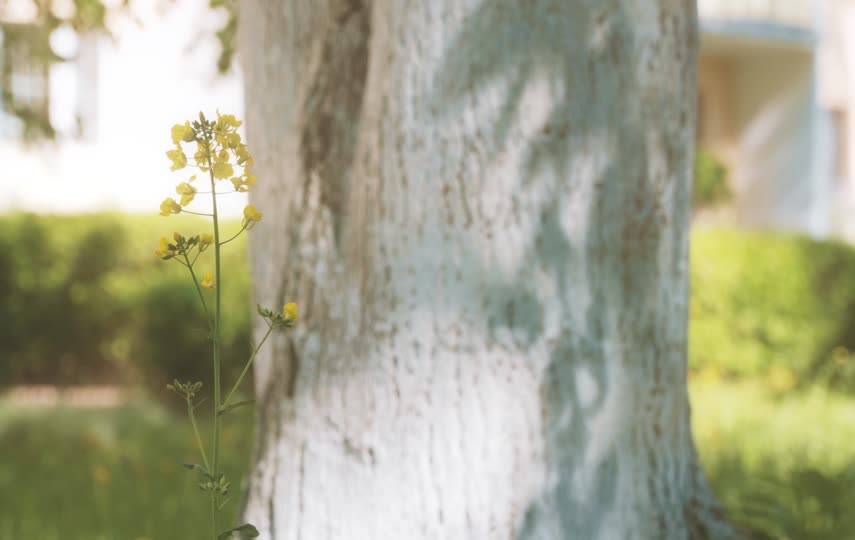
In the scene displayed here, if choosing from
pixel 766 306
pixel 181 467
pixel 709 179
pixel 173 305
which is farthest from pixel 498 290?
pixel 709 179

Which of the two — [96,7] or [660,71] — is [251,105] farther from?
[96,7]

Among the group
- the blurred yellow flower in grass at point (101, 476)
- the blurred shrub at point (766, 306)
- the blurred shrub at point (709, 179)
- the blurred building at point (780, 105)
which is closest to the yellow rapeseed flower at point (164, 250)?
the blurred yellow flower in grass at point (101, 476)

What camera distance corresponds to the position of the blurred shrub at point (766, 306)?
7957 mm

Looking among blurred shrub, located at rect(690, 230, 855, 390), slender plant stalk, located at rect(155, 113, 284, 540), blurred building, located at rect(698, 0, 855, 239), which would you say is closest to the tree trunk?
slender plant stalk, located at rect(155, 113, 284, 540)

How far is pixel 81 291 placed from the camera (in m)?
7.59

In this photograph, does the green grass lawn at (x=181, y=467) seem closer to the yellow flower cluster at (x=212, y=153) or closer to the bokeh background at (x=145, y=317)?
the bokeh background at (x=145, y=317)

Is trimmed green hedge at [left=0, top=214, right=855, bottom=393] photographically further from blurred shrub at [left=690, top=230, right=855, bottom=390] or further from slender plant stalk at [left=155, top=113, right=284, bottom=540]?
slender plant stalk at [left=155, top=113, right=284, bottom=540]

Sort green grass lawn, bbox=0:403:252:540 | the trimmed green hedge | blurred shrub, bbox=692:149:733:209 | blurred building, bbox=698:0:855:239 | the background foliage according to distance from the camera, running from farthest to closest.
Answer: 1. blurred building, bbox=698:0:855:239
2. blurred shrub, bbox=692:149:733:209
3. the trimmed green hedge
4. the background foliage
5. green grass lawn, bbox=0:403:252:540

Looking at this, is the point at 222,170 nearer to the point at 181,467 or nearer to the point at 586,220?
the point at 586,220

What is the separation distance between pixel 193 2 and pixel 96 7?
16.7 ft

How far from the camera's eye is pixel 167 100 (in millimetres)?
9234

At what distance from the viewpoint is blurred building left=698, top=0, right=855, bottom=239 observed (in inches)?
504

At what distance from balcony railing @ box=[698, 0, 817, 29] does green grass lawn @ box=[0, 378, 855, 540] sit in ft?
22.5

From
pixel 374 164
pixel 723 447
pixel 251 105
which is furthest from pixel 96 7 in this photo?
pixel 723 447
